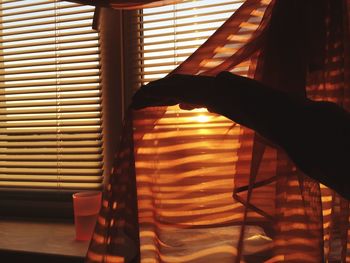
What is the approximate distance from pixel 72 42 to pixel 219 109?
0.98 m

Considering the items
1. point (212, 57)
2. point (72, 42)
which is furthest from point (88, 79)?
point (212, 57)

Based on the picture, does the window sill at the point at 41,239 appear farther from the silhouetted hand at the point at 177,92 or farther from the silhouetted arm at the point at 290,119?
the silhouetted arm at the point at 290,119

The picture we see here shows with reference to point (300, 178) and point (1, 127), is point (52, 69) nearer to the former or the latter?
point (1, 127)

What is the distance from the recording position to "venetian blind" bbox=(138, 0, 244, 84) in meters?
1.21

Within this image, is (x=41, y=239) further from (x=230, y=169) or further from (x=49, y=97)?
(x=230, y=169)

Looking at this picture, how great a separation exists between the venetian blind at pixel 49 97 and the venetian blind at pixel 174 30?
19cm

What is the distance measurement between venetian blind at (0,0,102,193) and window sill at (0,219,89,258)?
0.15 meters

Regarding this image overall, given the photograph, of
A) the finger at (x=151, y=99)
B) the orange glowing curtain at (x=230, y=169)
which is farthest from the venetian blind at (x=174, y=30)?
the finger at (x=151, y=99)

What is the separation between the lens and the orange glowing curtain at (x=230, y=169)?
2.38ft

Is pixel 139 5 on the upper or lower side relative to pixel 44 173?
upper

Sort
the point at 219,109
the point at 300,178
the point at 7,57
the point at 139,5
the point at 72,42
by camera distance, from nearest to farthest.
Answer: the point at 219,109 → the point at 300,178 → the point at 139,5 → the point at 72,42 → the point at 7,57

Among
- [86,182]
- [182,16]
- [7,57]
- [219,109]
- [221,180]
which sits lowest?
[86,182]

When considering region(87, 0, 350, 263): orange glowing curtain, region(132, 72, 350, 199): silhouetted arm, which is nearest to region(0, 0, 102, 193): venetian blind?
region(87, 0, 350, 263): orange glowing curtain

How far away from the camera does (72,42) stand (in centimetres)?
140
